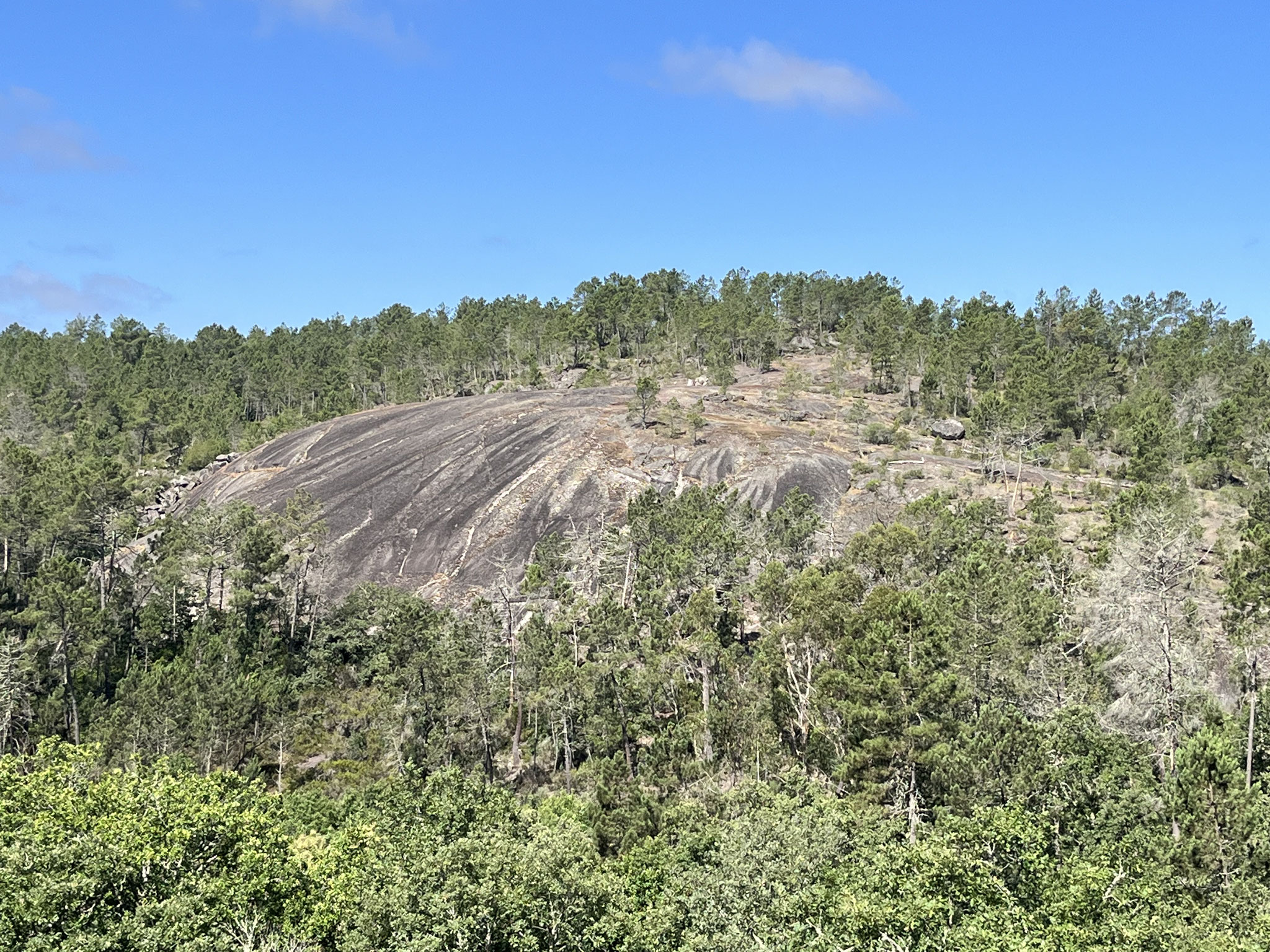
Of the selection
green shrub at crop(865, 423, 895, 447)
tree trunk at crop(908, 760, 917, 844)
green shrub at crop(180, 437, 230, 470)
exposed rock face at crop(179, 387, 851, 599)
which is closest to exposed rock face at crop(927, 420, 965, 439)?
green shrub at crop(865, 423, 895, 447)

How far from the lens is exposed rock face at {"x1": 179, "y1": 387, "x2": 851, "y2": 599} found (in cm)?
7875

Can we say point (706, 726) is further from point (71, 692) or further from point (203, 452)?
point (203, 452)

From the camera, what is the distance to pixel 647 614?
5503 cm

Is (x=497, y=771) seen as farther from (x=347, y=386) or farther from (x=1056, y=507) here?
(x=347, y=386)

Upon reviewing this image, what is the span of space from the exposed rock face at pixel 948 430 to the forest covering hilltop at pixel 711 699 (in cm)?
36

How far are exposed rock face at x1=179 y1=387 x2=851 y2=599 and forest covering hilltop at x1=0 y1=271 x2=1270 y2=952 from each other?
5.23 ft

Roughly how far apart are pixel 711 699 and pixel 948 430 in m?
62.4

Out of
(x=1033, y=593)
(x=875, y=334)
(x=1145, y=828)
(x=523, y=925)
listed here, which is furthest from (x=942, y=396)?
(x=523, y=925)

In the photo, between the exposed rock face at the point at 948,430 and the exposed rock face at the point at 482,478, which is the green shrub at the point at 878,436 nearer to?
the exposed rock face at the point at 948,430

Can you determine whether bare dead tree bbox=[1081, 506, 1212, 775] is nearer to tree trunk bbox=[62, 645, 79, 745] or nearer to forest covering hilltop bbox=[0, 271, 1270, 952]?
forest covering hilltop bbox=[0, 271, 1270, 952]

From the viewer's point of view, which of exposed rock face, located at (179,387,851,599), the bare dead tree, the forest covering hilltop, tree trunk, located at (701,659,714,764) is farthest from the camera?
exposed rock face, located at (179,387,851,599)

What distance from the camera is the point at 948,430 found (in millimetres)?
102500

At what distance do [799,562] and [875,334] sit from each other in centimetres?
7908

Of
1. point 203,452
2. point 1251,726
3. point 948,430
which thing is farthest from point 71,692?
point 948,430
